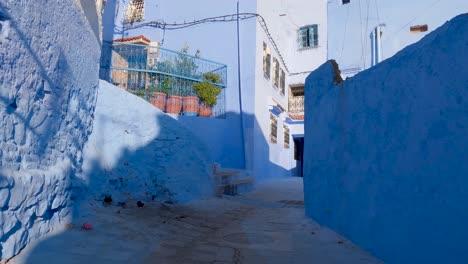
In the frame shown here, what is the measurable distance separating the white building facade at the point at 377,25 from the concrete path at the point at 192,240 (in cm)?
836

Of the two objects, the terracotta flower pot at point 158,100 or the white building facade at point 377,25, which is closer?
the terracotta flower pot at point 158,100

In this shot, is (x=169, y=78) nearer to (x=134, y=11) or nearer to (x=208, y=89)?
(x=208, y=89)

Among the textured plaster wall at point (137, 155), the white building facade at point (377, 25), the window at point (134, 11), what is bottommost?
the textured plaster wall at point (137, 155)

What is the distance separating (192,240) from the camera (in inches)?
169

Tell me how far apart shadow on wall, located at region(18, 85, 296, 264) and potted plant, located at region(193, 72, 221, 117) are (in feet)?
9.25

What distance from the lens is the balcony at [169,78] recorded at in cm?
920

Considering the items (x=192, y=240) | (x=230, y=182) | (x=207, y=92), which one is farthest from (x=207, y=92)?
(x=192, y=240)

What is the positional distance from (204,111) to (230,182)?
2.48m

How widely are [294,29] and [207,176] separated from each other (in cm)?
1276

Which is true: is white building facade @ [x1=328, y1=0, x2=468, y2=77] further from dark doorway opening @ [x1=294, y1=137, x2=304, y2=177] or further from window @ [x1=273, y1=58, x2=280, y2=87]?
dark doorway opening @ [x1=294, y1=137, x2=304, y2=177]

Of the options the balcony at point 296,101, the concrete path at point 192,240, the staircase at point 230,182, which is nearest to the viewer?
the concrete path at point 192,240

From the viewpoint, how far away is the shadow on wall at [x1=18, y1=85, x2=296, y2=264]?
3.70 m

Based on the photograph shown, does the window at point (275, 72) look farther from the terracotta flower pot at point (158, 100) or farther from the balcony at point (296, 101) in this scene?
the terracotta flower pot at point (158, 100)

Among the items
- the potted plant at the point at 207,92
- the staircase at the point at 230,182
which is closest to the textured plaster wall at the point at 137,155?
the staircase at the point at 230,182
